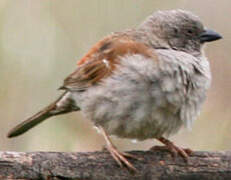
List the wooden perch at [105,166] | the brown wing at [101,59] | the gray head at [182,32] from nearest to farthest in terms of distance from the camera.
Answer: the wooden perch at [105,166], the brown wing at [101,59], the gray head at [182,32]

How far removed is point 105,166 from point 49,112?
1394 mm

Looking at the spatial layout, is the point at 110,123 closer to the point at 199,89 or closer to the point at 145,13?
the point at 199,89

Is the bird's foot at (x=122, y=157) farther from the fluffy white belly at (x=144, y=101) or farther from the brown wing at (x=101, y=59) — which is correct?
the brown wing at (x=101, y=59)

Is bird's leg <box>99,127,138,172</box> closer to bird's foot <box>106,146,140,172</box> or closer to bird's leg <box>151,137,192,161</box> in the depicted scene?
bird's foot <box>106,146,140,172</box>

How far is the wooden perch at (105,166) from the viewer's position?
4648 mm

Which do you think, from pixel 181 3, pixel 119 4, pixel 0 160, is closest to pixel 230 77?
pixel 181 3

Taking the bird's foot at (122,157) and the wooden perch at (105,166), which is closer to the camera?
the wooden perch at (105,166)

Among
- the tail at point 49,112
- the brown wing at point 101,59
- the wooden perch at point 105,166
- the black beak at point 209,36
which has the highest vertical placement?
the black beak at point 209,36

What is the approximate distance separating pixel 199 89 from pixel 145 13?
1.32 m

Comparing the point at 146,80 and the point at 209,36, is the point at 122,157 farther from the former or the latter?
the point at 209,36

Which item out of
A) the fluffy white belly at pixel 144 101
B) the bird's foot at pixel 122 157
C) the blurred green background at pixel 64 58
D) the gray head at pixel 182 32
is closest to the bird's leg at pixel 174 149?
the fluffy white belly at pixel 144 101

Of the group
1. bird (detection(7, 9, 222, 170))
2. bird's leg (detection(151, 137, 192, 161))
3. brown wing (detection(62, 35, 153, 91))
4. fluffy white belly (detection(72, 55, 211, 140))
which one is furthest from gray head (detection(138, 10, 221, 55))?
bird's leg (detection(151, 137, 192, 161))

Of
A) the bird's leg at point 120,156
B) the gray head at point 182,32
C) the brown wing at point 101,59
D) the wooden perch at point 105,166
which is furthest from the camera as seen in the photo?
the gray head at point 182,32

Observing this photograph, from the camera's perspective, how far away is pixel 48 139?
5.97 metres
